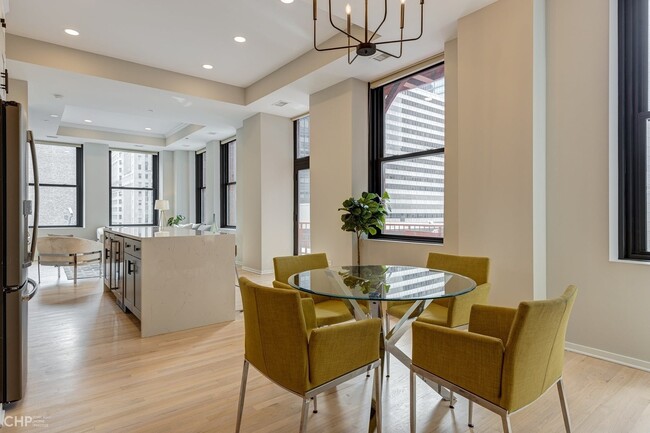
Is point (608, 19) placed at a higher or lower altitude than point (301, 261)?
higher

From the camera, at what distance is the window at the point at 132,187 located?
416 inches

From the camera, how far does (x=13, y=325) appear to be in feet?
7.05

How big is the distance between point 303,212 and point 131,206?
6317 mm

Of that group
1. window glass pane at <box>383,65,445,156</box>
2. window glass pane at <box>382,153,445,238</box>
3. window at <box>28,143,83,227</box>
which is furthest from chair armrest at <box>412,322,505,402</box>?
window at <box>28,143,83,227</box>

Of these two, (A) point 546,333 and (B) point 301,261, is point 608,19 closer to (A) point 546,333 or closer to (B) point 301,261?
(A) point 546,333

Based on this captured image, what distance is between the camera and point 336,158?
17.4ft

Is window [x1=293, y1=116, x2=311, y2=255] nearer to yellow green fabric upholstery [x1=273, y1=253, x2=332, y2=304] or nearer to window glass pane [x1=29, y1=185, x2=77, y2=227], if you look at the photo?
yellow green fabric upholstery [x1=273, y1=253, x2=332, y2=304]

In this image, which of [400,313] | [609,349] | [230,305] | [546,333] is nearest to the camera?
[546,333]

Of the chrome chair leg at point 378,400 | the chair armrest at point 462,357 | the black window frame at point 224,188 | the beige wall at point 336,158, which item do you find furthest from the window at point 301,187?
the chair armrest at point 462,357

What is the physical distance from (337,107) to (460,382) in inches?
171

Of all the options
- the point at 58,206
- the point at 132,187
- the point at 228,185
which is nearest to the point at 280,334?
the point at 228,185

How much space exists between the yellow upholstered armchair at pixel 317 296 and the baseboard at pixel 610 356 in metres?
1.97

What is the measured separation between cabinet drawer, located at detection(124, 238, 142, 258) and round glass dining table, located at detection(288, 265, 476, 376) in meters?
1.98

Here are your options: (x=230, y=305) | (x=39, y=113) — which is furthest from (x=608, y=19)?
(x=39, y=113)
